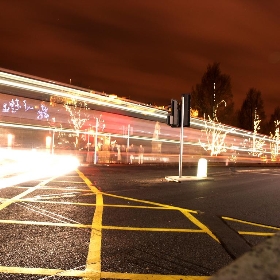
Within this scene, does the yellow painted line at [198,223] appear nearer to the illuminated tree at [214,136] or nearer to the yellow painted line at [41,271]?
the yellow painted line at [41,271]

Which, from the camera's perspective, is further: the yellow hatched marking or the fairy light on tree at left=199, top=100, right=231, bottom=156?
the fairy light on tree at left=199, top=100, right=231, bottom=156

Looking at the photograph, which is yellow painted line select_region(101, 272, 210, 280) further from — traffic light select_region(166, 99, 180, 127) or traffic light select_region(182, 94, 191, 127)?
traffic light select_region(182, 94, 191, 127)

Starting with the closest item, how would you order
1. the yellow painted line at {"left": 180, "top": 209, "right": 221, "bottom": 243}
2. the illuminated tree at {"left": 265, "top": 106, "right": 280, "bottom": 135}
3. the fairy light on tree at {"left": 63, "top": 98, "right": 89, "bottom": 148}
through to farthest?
the yellow painted line at {"left": 180, "top": 209, "right": 221, "bottom": 243}, the fairy light on tree at {"left": 63, "top": 98, "right": 89, "bottom": 148}, the illuminated tree at {"left": 265, "top": 106, "right": 280, "bottom": 135}

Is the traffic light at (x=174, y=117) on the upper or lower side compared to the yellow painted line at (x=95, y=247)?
upper

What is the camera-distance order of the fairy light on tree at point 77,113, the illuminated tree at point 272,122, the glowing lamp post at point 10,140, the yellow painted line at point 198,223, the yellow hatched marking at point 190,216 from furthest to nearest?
the illuminated tree at point 272,122 < the fairy light on tree at point 77,113 < the glowing lamp post at point 10,140 < the yellow hatched marking at point 190,216 < the yellow painted line at point 198,223

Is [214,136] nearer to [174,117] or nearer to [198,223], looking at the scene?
[174,117]

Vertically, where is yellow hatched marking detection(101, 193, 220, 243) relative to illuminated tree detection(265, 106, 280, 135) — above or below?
below

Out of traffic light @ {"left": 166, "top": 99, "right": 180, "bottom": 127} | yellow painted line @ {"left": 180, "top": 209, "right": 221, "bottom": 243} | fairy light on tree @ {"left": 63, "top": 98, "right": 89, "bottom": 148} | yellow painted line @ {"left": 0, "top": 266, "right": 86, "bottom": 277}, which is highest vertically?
fairy light on tree @ {"left": 63, "top": 98, "right": 89, "bottom": 148}

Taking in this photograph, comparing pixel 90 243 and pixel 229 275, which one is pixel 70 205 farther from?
pixel 229 275

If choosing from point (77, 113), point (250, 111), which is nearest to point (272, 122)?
point (250, 111)

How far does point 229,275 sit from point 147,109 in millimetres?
30719

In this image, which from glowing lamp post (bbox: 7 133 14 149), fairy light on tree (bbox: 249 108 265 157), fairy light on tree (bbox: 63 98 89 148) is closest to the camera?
glowing lamp post (bbox: 7 133 14 149)

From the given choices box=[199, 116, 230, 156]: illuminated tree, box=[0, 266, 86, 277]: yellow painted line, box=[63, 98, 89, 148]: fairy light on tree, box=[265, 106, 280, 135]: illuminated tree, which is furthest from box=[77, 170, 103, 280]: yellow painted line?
box=[265, 106, 280, 135]: illuminated tree

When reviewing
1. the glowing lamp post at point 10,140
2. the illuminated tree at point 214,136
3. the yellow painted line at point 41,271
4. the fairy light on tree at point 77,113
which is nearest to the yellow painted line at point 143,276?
the yellow painted line at point 41,271
